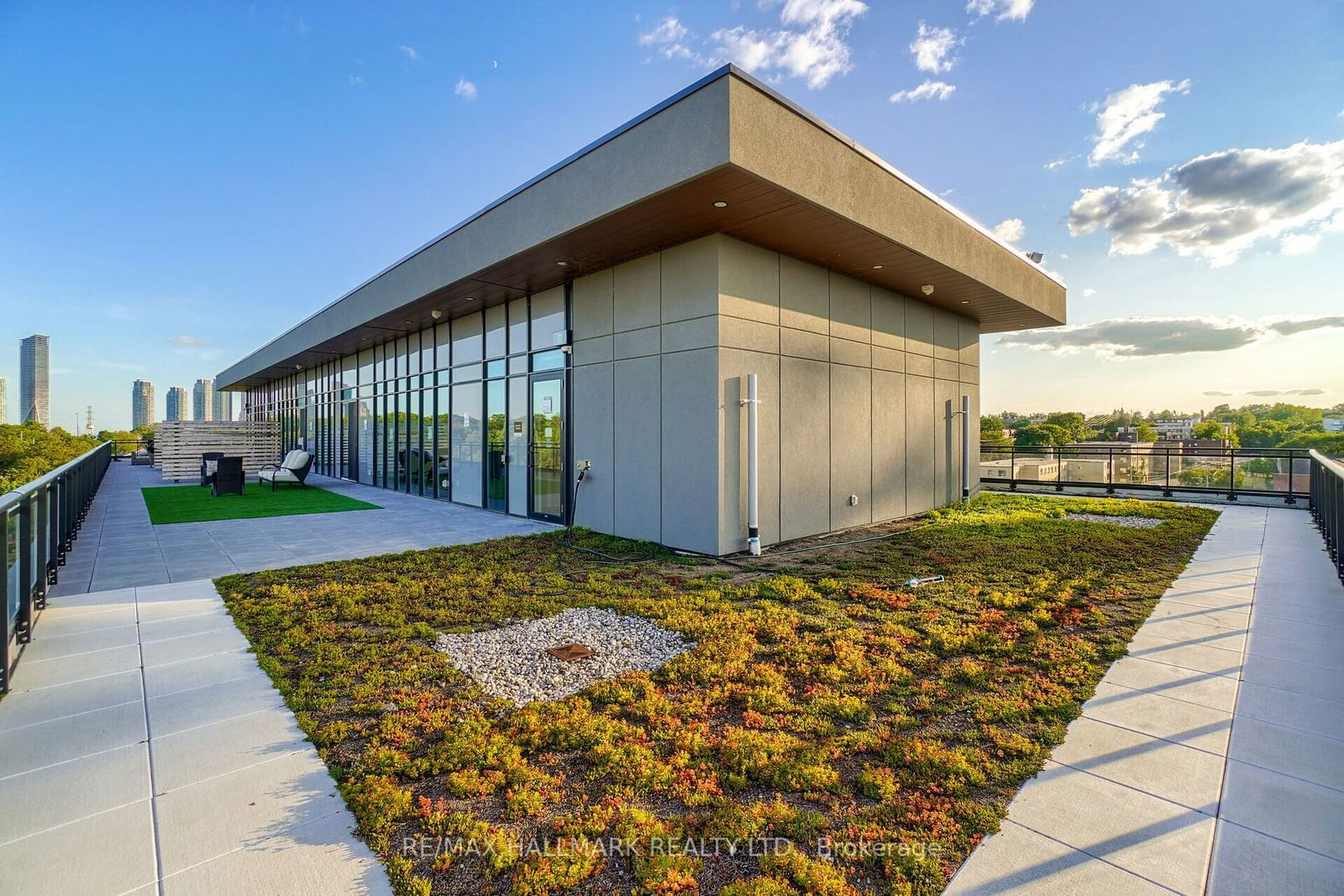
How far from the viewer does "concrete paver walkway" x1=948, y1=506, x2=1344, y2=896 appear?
5.88 feet

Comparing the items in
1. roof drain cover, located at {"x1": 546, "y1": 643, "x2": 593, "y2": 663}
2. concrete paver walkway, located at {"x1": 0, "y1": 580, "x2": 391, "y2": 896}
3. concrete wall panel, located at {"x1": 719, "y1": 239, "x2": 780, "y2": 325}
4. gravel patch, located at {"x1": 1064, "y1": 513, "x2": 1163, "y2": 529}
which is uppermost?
concrete wall panel, located at {"x1": 719, "y1": 239, "x2": 780, "y2": 325}

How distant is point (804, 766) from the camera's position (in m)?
2.36

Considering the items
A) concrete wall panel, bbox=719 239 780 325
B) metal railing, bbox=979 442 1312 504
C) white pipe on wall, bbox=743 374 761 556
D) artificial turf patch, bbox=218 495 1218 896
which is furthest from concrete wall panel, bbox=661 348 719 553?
metal railing, bbox=979 442 1312 504

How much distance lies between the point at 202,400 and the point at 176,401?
47.7 ft

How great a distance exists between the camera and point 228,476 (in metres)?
12.8

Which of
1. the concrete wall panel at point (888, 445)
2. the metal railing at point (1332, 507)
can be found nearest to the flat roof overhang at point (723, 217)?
the concrete wall panel at point (888, 445)

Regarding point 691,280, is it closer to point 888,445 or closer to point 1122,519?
point 888,445

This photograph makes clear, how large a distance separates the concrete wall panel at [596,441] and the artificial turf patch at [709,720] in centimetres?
222

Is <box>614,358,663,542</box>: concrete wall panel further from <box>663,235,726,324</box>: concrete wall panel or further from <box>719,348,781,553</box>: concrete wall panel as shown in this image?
<box>719,348,781,553</box>: concrete wall panel

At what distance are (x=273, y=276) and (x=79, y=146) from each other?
11907 millimetres

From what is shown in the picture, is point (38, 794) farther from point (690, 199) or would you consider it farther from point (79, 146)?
point (79, 146)

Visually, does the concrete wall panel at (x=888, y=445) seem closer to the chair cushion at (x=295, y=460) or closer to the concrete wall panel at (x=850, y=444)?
the concrete wall panel at (x=850, y=444)

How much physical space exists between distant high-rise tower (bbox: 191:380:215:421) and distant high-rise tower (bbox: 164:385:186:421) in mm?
2589

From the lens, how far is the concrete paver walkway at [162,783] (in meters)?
1.79
